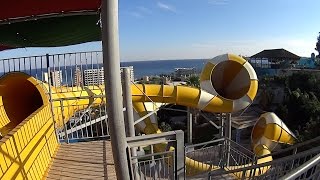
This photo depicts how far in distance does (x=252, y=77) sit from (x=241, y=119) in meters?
16.8

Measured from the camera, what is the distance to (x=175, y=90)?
11.3 meters

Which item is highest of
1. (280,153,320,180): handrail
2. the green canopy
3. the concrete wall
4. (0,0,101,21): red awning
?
(0,0,101,21): red awning

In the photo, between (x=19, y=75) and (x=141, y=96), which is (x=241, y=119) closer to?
(x=141, y=96)

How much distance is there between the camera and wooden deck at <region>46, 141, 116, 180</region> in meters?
5.00

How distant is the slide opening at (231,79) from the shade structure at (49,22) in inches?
278

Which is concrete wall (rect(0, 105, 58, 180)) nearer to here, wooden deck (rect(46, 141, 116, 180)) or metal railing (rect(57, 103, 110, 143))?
wooden deck (rect(46, 141, 116, 180))

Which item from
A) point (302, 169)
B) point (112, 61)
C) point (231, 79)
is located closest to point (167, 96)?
point (231, 79)

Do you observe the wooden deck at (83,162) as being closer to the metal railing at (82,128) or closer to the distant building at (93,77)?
the metal railing at (82,128)

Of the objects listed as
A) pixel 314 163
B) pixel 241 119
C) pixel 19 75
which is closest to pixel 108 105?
pixel 314 163

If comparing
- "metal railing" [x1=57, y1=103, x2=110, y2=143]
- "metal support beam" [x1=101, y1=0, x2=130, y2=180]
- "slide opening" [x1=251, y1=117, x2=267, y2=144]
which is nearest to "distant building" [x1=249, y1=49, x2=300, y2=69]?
"slide opening" [x1=251, y1=117, x2=267, y2=144]

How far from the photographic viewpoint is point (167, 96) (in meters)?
11.3

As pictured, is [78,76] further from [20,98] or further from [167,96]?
[167,96]

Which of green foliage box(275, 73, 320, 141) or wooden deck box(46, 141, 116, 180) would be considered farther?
green foliage box(275, 73, 320, 141)

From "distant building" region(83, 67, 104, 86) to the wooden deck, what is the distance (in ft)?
6.91
